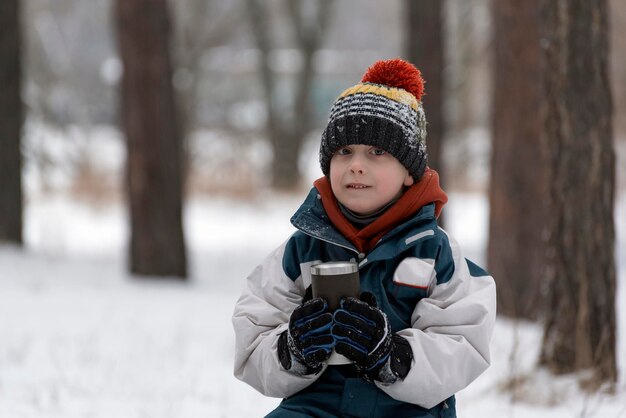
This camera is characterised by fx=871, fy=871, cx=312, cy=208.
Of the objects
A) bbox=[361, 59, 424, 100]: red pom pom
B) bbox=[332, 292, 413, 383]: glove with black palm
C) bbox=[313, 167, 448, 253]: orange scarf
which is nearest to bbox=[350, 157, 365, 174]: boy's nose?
bbox=[313, 167, 448, 253]: orange scarf

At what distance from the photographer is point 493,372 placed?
541cm

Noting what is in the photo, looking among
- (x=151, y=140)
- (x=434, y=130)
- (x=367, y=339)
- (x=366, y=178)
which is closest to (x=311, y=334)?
(x=367, y=339)

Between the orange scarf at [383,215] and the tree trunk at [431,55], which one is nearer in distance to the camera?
the orange scarf at [383,215]

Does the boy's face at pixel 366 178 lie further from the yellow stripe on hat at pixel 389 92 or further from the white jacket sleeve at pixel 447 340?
the white jacket sleeve at pixel 447 340

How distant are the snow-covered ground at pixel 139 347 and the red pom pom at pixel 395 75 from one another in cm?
178

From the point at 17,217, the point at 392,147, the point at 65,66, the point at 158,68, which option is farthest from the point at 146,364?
the point at 65,66

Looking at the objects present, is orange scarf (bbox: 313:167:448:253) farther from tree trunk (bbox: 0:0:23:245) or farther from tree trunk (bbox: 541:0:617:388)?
tree trunk (bbox: 0:0:23:245)

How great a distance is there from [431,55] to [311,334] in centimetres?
777

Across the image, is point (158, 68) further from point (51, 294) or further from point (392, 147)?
point (392, 147)

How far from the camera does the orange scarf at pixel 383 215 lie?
2.46 metres

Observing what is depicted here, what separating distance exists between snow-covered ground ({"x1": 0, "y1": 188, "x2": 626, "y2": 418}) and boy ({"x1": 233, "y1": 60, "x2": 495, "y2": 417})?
5.06 ft

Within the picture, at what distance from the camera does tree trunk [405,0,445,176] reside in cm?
961

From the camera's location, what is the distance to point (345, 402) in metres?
2.35

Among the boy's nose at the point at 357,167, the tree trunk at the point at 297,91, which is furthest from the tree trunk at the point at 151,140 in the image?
the tree trunk at the point at 297,91
